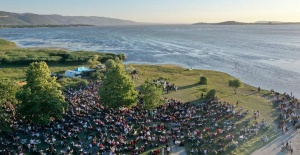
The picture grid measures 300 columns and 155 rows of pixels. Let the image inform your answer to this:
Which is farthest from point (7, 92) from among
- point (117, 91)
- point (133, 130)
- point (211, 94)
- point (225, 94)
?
Result: point (225, 94)

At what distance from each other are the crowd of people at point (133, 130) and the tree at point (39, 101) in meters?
1.20

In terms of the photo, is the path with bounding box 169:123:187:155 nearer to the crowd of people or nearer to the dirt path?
the dirt path

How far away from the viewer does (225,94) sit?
5659 centimetres

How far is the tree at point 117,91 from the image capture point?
40.8 m

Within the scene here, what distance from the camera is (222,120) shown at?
42125 mm

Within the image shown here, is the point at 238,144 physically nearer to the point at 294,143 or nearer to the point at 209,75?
the point at 294,143

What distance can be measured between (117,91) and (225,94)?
77.1 ft

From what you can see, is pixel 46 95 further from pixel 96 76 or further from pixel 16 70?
pixel 16 70

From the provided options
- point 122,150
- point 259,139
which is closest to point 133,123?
point 122,150

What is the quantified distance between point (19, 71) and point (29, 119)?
4346cm

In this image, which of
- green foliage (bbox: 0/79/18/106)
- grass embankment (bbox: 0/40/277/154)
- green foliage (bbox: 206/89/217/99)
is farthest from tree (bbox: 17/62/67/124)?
green foliage (bbox: 206/89/217/99)

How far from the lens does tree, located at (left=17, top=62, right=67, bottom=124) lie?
36.0m

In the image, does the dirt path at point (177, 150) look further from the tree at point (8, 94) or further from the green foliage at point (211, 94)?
the tree at point (8, 94)

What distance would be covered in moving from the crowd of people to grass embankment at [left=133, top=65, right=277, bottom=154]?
1.17m
